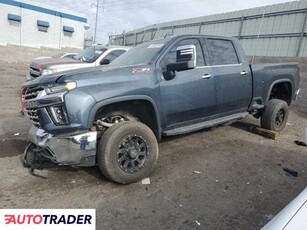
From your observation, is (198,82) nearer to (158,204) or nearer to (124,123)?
(124,123)

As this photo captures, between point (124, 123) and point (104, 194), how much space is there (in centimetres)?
94

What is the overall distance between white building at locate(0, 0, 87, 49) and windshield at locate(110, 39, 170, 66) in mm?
34123

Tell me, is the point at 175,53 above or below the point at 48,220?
above

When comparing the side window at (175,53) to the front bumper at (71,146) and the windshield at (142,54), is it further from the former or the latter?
the front bumper at (71,146)

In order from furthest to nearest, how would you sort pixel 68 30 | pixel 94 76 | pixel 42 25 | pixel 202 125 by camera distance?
pixel 68 30
pixel 42 25
pixel 202 125
pixel 94 76

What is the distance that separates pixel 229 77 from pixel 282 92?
7.85ft

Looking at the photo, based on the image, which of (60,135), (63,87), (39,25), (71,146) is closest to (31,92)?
(63,87)

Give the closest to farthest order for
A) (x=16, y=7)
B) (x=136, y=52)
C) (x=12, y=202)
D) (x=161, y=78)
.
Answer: (x=12, y=202) < (x=161, y=78) < (x=136, y=52) < (x=16, y=7)

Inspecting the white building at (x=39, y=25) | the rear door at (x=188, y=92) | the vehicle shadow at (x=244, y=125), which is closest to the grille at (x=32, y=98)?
the rear door at (x=188, y=92)

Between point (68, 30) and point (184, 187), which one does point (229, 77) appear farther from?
point (68, 30)

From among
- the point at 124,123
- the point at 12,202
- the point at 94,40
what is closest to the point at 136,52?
the point at 124,123

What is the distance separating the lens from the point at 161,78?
4617 millimetres

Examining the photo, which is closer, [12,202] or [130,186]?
[12,202]

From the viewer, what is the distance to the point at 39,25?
3778 cm
